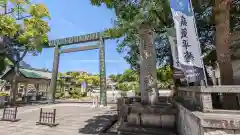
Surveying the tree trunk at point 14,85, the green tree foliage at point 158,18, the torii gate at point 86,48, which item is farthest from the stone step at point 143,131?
the tree trunk at point 14,85

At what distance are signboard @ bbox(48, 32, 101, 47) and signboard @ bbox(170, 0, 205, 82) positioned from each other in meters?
12.3

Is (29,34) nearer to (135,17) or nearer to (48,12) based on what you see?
(48,12)

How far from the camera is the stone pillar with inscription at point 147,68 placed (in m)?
6.69

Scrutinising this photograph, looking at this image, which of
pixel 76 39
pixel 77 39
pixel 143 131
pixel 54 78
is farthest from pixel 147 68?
pixel 54 78

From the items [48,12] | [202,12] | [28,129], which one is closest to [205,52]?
[202,12]

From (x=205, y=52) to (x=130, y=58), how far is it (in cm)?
532

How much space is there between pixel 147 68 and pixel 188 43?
8.61 feet

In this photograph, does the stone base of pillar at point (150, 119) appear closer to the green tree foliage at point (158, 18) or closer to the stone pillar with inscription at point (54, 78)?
the green tree foliage at point (158, 18)

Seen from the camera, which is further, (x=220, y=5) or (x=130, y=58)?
(x=130, y=58)

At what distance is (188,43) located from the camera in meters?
4.40

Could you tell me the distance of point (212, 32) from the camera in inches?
360

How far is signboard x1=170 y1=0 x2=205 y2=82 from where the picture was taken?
4145 millimetres

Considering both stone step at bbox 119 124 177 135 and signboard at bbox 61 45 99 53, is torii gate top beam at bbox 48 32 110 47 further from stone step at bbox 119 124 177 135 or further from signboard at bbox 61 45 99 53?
stone step at bbox 119 124 177 135

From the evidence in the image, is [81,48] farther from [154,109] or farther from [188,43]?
[188,43]
